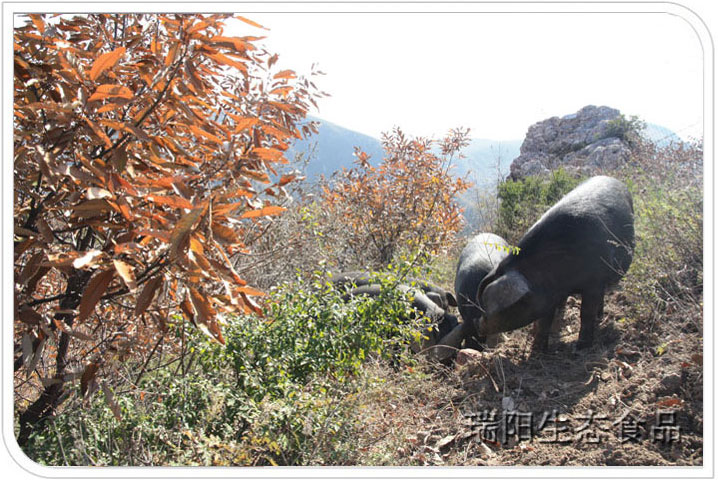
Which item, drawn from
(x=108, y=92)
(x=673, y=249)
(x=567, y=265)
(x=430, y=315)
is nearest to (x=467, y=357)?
(x=430, y=315)

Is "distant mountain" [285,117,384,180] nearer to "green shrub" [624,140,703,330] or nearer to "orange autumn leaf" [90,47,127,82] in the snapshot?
"orange autumn leaf" [90,47,127,82]

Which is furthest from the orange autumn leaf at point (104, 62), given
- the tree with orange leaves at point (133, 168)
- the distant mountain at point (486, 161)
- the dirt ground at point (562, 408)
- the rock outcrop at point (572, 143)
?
the rock outcrop at point (572, 143)

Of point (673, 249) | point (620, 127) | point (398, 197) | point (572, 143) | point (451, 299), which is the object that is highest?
point (620, 127)

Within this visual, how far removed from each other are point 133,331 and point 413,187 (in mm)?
4297

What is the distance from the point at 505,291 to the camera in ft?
13.2

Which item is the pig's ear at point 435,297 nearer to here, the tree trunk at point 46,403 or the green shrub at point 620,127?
the tree trunk at point 46,403

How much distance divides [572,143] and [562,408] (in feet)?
33.5

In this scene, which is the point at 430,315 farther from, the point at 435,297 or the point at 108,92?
the point at 108,92

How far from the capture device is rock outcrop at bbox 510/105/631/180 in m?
10.2

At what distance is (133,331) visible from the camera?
2.90 m

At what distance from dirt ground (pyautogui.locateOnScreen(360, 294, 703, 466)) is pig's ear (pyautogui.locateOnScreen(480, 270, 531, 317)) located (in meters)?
0.42

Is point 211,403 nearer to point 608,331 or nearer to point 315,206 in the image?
point 608,331

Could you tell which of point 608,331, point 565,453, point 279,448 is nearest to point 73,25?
point 279,448
